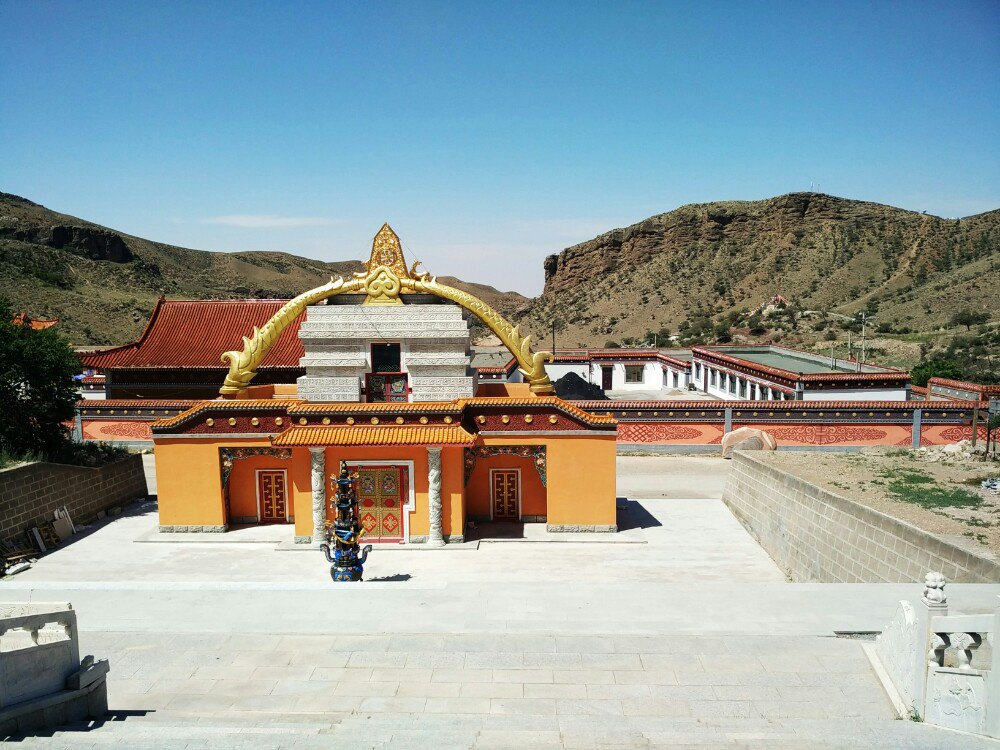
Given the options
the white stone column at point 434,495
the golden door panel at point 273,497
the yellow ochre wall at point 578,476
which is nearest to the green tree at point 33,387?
the golden door panel at point 273,497

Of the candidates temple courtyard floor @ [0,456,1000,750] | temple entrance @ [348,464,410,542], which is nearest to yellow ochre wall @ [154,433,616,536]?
temple entrance @ [348,464,410,542]

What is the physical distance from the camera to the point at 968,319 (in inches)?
1975

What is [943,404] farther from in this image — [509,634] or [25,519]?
[25,519]

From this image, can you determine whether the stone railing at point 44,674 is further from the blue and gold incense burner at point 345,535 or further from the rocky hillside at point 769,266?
the rocky hillside at point 769,266

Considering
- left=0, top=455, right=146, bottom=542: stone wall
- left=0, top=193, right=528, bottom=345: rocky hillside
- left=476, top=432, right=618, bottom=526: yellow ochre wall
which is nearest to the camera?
left=0, top=455, right=146, bottom=542: stone wall

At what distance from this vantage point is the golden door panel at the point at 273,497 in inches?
750

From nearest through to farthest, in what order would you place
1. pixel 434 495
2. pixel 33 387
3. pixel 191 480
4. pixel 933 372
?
pixel 434 495 → pixel 191 480 → pixel 33 387 → pixel 933 372

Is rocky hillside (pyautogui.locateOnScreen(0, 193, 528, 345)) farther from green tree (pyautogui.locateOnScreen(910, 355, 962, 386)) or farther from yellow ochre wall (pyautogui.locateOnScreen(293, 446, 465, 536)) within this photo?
green tree (pyautogui.locateOnScreen(910, 355, 962, 386))

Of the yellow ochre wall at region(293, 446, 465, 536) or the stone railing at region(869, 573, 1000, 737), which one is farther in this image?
the yellow ochre wall at region(293, 446, 465, 536)

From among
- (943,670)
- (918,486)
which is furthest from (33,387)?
(918,486)

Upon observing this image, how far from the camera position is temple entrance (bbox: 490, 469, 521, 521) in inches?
747

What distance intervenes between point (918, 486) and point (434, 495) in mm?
10961

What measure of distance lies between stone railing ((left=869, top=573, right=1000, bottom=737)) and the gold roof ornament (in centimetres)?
1108

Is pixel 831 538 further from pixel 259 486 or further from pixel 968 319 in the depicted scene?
pixel 968 319
